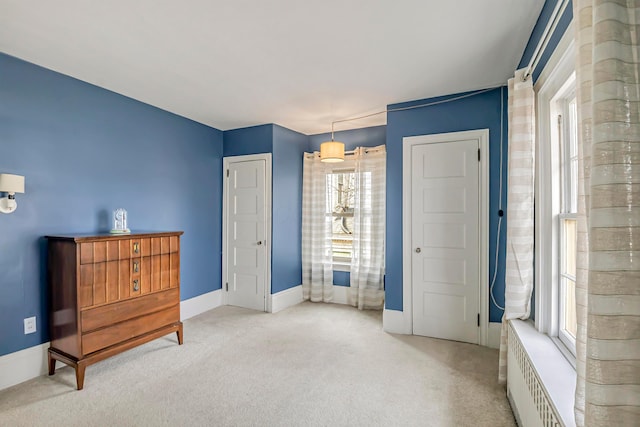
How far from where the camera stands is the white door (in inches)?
125

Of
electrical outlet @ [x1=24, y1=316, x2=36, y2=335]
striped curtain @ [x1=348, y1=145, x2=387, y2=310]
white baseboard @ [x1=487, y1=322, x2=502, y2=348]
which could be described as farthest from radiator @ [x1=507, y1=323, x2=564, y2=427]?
electrical outlet @ [x1=24, y1=316, x2=36, y2=335]

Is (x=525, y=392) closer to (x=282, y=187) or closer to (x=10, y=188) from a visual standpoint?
(x=282, y=187)

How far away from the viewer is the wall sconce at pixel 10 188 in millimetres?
2287

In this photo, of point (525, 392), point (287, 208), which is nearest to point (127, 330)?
point (287, 208)

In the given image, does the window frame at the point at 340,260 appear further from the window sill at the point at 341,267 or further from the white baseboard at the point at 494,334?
the white baseboard at the point at 494,334

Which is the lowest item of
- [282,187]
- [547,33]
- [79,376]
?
[79,376]

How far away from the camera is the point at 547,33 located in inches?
68.0

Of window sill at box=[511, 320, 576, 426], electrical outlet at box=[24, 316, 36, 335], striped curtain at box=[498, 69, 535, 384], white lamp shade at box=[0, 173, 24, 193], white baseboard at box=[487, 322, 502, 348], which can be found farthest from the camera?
white baseboard at box=[487, 322, 502, 348]

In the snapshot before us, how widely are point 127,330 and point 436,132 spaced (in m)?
3.34

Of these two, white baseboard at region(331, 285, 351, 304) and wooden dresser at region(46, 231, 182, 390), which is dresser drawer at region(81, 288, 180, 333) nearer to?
wooden dresser at region(46, 231, 182, 390)

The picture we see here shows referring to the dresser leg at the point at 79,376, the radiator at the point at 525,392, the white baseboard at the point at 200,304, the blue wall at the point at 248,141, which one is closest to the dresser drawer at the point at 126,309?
the dresser leg at the point at 79,376

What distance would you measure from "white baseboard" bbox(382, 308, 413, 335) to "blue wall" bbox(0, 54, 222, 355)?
2.37 meters

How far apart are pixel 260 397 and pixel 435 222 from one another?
2.22m

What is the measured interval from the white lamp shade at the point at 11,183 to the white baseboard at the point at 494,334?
4.05 m
